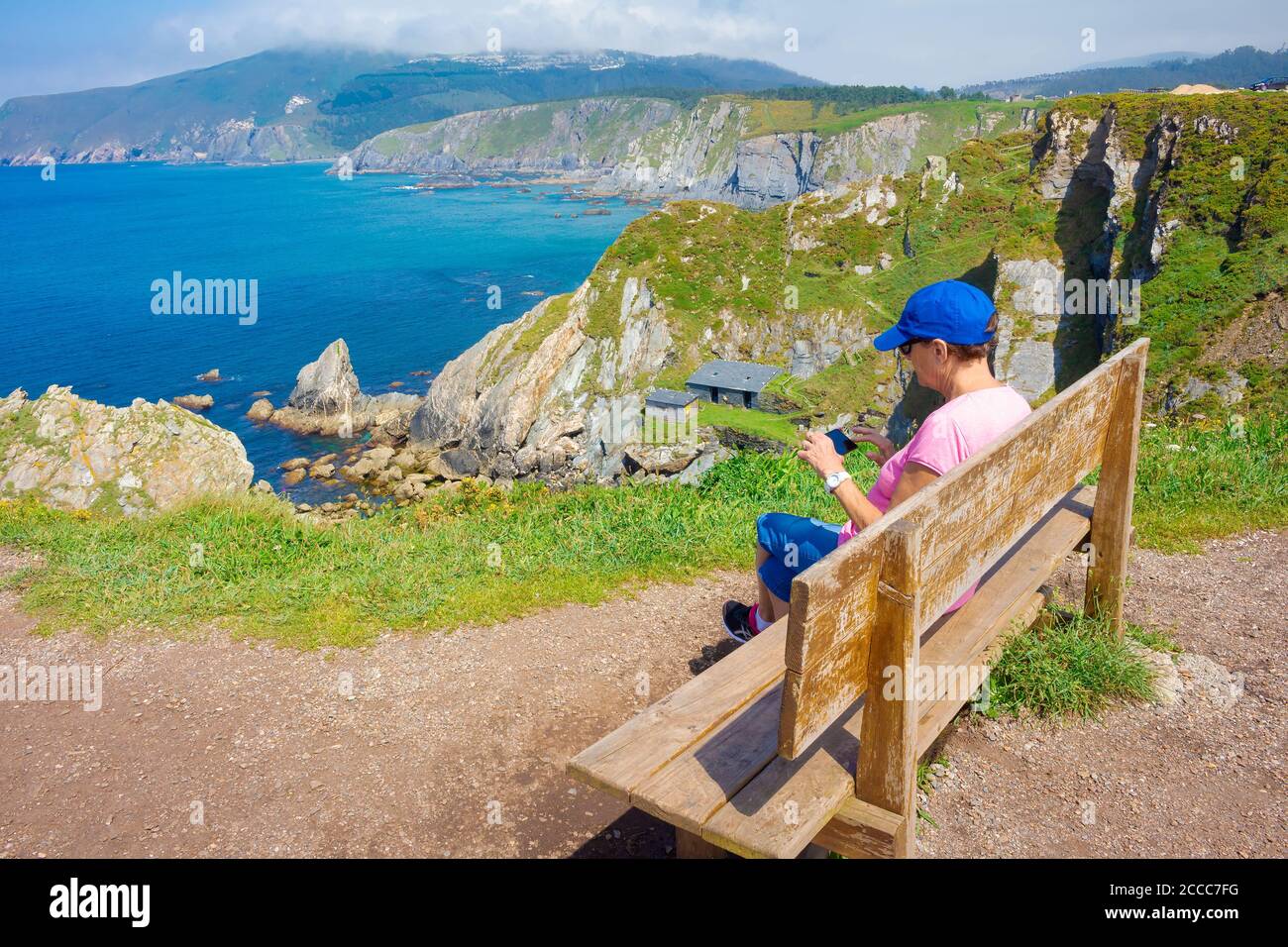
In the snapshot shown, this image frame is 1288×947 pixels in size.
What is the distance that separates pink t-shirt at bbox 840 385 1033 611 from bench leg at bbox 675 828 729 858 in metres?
1.72

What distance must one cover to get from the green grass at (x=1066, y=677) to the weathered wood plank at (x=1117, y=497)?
33 cm

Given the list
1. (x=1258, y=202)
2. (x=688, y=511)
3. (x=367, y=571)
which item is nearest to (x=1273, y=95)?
(x=1258, y=202)

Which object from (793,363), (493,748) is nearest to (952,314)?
(493,748)

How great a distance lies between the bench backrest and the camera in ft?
10.7

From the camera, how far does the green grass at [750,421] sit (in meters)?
52.9

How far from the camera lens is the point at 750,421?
2138 inches

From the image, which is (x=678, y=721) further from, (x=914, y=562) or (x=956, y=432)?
(x=956, y=432)

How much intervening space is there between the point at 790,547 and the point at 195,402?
7510 cm

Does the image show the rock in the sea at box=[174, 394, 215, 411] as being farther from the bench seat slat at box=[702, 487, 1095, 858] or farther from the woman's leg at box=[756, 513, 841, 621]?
the bench seat slat at box=[702, 487, 1095, 858]

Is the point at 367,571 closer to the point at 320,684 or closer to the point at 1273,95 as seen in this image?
the point at 320,684
